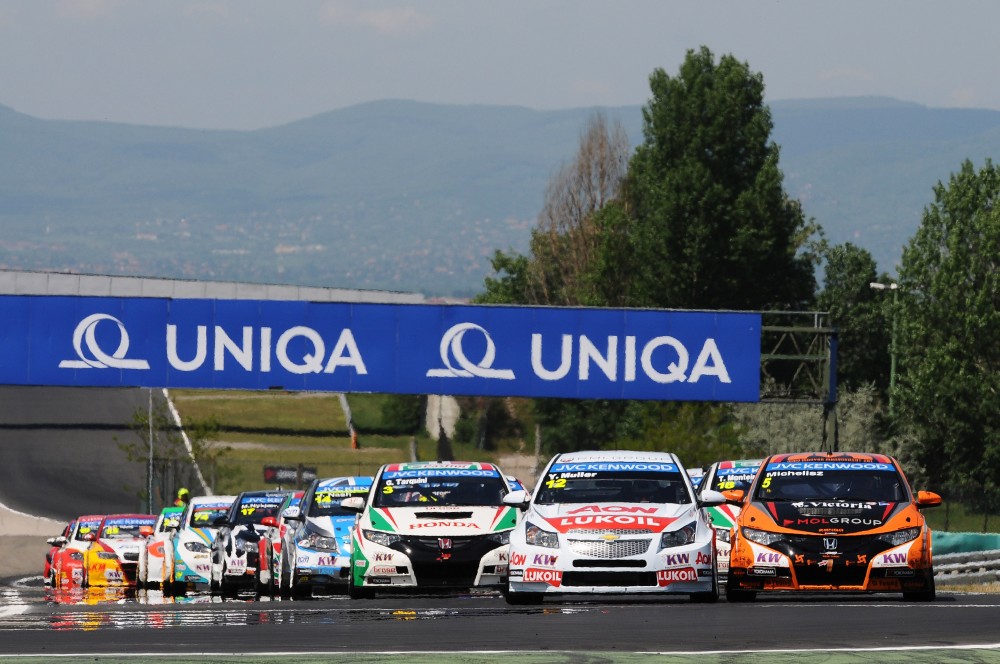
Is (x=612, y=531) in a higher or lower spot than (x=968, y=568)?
higher

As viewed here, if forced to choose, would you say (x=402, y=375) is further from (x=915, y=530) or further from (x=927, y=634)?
(x=927, y=634)

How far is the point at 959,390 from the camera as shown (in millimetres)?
64562

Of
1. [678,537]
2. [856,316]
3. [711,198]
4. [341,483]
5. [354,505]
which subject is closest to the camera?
[678,537]

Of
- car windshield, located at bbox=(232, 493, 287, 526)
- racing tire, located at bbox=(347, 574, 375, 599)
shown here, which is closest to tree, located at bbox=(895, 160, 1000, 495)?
car windshield, located at bbox=(232, 493, 287, 526)

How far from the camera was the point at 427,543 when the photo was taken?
2009 cm

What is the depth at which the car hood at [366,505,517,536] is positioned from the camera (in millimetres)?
20141

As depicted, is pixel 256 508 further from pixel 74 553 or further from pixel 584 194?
pixel 584 194

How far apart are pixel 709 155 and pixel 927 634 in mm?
64152

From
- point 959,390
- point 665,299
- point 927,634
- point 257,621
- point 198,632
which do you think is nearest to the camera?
point 927,634

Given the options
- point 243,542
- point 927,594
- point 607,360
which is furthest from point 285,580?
point 607,360

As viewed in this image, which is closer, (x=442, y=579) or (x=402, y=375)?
(x=442, y=579)

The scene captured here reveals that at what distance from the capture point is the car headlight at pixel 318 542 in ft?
71.5

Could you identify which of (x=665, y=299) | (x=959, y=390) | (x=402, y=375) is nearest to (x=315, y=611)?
(x=402, y=375)

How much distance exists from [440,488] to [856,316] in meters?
66.9
